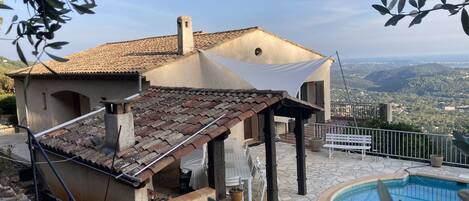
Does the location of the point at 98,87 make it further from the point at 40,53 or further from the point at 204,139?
the point at 40,53

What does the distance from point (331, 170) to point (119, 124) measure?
8236 mm

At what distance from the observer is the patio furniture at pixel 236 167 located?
926 cm

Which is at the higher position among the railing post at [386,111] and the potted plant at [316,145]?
the railing post at [386,111]

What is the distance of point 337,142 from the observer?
15289mm

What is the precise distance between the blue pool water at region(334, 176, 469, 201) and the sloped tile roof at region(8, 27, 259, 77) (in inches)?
288

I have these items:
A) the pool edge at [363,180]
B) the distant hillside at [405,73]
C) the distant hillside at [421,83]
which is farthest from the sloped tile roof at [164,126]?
the distant hillside at [405,73]

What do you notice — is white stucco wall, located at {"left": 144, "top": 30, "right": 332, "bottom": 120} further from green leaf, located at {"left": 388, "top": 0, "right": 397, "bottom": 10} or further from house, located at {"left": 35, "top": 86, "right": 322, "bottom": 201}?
green leaf, located at {"left": 388, "top": 0, "right": 397, "bottom": 10}

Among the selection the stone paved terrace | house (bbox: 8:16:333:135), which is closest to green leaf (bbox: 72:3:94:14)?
the stone paved terrace

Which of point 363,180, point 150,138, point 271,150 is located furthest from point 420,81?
point 150,138

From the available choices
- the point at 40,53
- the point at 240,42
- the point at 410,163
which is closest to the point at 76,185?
the point at 40,53

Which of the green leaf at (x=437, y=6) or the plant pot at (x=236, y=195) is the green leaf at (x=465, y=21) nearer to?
the green leaf at (x=437, y=6)

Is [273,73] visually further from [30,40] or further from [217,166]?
[30,40]

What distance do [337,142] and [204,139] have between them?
9.95 m

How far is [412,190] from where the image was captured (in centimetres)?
1153
